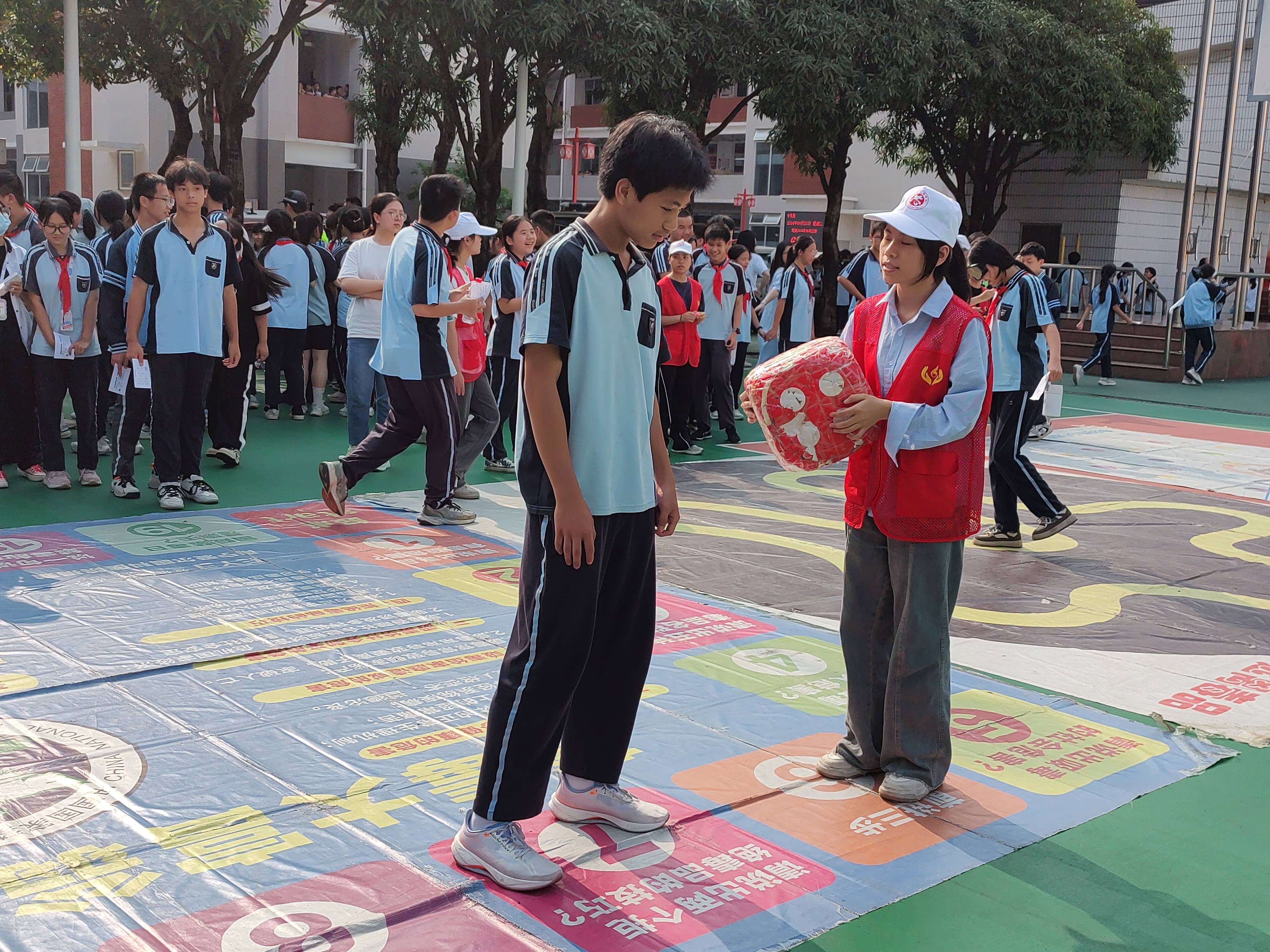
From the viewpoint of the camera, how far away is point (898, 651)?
140 inches

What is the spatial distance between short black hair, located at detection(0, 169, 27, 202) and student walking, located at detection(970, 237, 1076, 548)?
20.0 ft

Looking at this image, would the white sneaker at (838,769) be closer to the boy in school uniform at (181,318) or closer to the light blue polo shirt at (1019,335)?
the light blue polo shirt at (1019,335)

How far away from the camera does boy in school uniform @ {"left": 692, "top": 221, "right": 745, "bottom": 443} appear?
1034 centimetres

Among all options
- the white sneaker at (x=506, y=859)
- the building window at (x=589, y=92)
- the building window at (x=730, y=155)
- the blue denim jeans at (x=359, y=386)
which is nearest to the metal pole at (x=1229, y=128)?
the blue denim jeans at (x=359, y=386)

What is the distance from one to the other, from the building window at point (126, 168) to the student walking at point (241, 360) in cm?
2467

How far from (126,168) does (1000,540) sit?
2914cm

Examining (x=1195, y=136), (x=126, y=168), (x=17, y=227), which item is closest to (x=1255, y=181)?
(x=1195, y=136)

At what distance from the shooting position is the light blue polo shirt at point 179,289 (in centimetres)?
674

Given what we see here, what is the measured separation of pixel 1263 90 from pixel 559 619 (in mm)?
14784

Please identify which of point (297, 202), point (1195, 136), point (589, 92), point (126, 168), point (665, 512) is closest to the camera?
point (665, 512)

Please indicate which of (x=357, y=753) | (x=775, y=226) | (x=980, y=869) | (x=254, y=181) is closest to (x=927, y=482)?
(x=980, y=869)

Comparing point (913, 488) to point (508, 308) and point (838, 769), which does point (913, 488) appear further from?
point (508, 308)

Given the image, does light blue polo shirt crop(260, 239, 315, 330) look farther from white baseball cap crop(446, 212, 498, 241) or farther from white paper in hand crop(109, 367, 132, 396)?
white baseball cap crop(446, 212, 498, 241)

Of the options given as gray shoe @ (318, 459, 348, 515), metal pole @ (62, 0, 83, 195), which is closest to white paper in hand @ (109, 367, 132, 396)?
gray shoe @ (318, 459, 348, 515)
